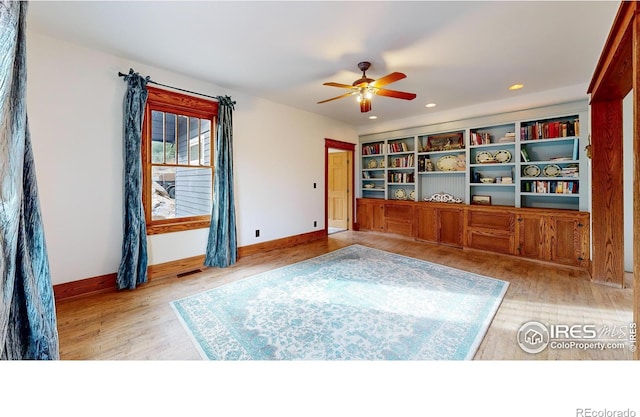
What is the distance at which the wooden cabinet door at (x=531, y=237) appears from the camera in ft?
12.0

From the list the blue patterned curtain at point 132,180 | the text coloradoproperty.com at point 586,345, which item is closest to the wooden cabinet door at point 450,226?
the text coloradoproperty.com at point 586,345

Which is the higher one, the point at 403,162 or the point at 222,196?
the point at 403,162

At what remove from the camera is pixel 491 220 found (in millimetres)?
4168

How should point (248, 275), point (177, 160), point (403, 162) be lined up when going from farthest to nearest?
point (403, 162)
point (177, 160)
point (248, 275)

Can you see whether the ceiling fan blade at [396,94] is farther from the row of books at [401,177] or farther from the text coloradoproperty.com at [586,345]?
the row of books at [401,177]

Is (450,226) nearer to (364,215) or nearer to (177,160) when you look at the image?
(364,215)

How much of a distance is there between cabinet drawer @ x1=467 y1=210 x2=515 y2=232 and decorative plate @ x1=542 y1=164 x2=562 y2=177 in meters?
0.80

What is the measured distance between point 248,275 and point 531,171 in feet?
15.1

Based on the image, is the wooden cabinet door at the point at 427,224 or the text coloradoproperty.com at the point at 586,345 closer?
the text coloradoproperty.com at the point at 586,345

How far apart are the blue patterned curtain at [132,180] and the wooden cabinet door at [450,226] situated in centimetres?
475

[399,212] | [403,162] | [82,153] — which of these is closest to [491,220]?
[399,212]

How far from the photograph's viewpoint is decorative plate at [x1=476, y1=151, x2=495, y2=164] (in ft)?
14.5

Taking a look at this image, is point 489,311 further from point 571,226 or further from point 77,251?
point 77,251
